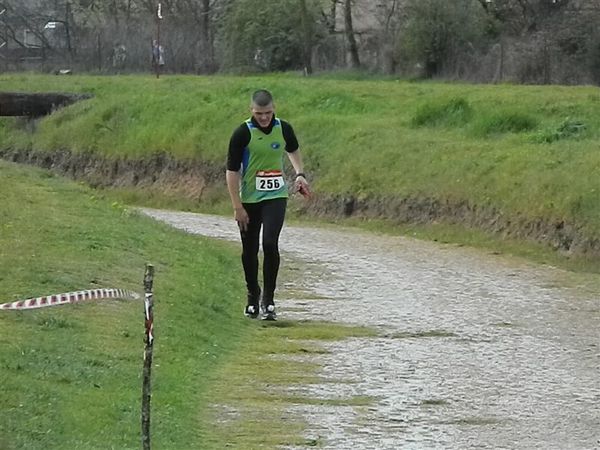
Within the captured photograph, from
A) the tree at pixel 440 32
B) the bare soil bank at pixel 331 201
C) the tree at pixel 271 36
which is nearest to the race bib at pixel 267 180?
the bare soil bank at pixel 331 201

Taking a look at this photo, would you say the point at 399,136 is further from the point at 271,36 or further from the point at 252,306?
the point at 271,36

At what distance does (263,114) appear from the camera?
13.3 m

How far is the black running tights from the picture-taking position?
13.4 m

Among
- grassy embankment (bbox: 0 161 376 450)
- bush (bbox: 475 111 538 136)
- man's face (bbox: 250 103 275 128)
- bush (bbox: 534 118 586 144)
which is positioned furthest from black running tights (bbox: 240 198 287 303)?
bush (bbox: 475 111 538 136)

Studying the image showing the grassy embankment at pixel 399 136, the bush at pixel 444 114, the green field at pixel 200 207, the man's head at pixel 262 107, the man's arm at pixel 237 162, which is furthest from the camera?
the bush at pixel 444 114

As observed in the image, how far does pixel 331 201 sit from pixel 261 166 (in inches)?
486

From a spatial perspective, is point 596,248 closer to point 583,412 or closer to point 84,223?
point 84,223

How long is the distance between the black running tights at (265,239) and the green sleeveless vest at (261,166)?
0.27 ft

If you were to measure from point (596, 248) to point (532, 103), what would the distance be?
7875mm

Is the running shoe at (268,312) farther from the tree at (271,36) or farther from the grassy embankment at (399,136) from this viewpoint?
the tree at (271,36)

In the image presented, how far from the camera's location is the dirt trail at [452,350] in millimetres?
9586

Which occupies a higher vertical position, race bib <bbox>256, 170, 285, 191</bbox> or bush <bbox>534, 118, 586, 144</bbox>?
race bib <bbox>256, 170, 285, 191</bbox>

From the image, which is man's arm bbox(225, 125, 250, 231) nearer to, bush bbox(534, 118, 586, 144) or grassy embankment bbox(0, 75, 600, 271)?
grassy embankment bbox(0, 75, 600, 271)

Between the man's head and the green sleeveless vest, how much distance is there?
0.10 meters
